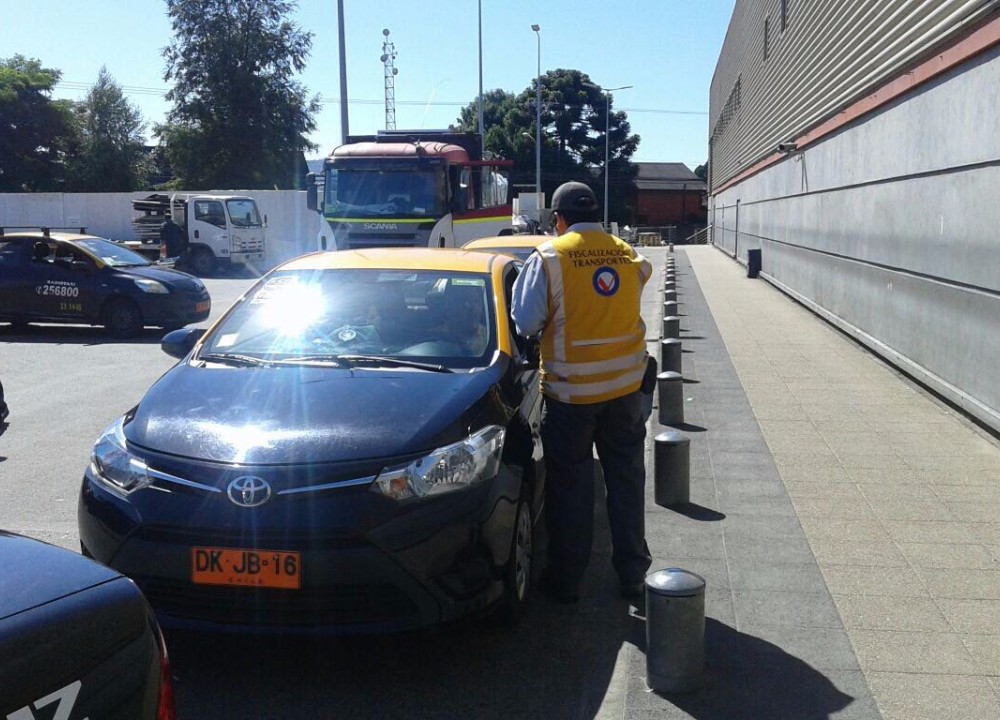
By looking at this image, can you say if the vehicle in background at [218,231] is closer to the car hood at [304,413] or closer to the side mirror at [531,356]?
the side mirror at [531,356]

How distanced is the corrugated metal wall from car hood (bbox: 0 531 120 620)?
8195mm

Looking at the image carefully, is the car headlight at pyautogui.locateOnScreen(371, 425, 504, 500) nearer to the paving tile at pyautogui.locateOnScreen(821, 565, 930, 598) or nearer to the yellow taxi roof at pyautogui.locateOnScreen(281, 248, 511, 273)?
the yellow taxi roof at pyautogui.locateOnScreen(281, 248, 511, 273)

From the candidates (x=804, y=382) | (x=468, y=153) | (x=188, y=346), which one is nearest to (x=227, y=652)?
(x=188, y=346)

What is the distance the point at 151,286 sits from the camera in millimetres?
15297

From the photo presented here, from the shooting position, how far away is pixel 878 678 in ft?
13.3

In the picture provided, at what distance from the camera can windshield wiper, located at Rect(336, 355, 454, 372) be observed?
4.86 meters

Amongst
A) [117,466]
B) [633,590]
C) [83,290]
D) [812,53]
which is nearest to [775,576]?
[633,590]

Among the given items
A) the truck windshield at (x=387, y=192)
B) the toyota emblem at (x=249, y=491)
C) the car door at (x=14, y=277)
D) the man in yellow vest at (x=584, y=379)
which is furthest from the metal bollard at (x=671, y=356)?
the car door at (x=14, y=277)

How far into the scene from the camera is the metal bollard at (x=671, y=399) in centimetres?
846

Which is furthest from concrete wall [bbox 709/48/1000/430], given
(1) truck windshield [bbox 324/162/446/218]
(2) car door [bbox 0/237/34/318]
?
(2) car door [bbox 0/237/34/318]

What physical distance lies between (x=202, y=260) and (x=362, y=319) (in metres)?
27.8

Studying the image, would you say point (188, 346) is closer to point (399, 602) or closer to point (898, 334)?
point (399, 602)

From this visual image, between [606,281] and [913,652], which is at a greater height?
[606,281]

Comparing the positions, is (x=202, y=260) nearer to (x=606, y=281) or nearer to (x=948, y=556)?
(x=606, y=281)
